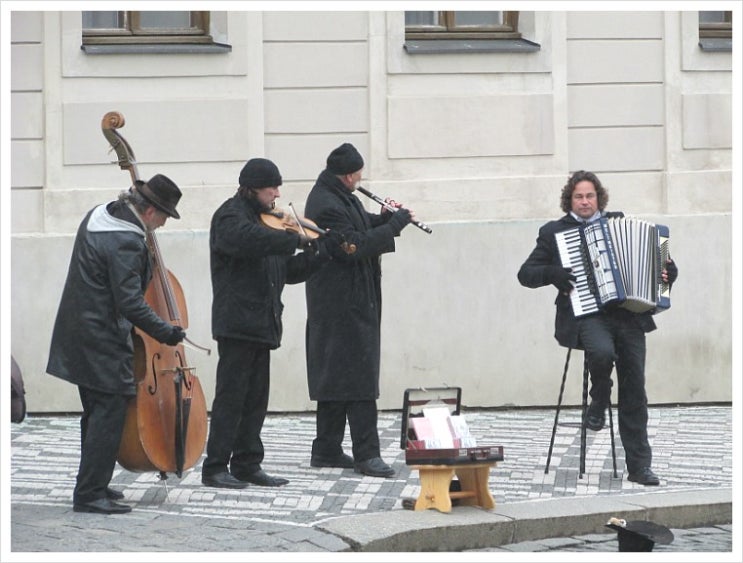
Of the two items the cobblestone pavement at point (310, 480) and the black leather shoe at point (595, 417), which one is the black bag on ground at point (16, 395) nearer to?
the cobblestone pavement at point (310, 480)

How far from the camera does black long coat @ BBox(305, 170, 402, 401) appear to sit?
8867 millimetres

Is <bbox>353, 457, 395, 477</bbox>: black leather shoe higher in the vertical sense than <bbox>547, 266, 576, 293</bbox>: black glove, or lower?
lower

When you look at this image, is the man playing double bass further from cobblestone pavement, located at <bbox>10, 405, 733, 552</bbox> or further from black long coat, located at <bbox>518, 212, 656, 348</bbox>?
black long coat, located at <bbox>518, 212, 656, 348</bbox>

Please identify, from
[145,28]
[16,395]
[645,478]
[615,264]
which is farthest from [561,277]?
[145,28]

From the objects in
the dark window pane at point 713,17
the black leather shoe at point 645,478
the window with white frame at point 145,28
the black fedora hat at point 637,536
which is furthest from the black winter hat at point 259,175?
the dark window pane at point 713,17

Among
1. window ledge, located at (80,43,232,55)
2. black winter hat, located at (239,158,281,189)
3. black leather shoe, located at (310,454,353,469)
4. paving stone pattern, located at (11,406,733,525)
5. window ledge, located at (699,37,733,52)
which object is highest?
window ledge, located at (699,37,733,52)

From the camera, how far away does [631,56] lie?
12.0 metres

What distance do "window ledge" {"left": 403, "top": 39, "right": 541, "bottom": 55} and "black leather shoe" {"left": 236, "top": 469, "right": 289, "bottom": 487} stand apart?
4.41m

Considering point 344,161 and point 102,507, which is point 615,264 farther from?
point 102,507

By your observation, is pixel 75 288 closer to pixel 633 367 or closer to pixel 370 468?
pixel 370 468

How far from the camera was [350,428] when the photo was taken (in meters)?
8.89

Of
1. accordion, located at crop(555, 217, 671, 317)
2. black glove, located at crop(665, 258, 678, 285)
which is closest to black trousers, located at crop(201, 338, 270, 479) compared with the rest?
accordion, located at crop(555, 217, 671, 317)

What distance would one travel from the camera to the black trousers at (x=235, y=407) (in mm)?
8234

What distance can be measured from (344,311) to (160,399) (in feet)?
5.38
